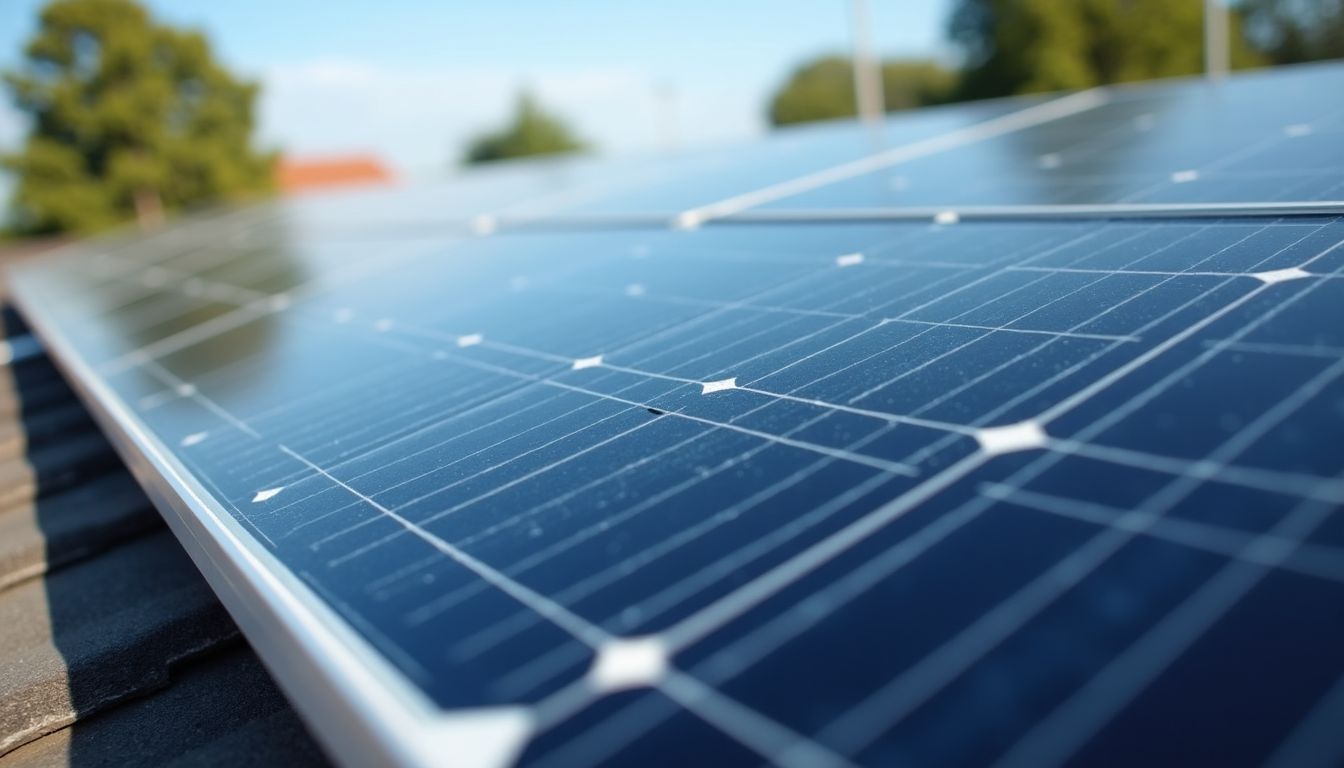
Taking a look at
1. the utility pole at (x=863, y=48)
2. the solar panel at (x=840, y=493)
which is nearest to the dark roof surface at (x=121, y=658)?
the solar panel at (x=840, y=493)

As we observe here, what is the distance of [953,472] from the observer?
239 centimetres

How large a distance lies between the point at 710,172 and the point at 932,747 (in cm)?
1093

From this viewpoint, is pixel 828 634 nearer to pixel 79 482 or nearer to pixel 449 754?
pixel 449 754

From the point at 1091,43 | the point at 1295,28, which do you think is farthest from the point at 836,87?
the point at 1295,28

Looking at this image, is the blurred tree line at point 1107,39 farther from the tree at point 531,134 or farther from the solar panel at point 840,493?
the solar panel at point 840,493

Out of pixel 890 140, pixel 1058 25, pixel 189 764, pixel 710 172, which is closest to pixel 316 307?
pixel 189 764

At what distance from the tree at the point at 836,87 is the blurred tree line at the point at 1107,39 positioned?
14148mm

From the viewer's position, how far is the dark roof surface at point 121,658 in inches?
141

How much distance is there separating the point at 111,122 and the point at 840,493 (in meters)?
45.6

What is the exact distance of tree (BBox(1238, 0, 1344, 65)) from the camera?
175 feet

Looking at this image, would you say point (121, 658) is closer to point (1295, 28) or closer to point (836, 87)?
point (1295, 28)

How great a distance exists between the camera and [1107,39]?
4916cm

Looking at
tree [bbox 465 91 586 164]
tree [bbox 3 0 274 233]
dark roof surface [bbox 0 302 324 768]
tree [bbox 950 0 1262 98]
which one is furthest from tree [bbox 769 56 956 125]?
dark roof surface [bbox 0 302 324 768]

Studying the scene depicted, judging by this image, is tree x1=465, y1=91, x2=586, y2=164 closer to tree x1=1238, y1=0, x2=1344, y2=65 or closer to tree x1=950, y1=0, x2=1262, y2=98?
tree x1=950, y1=0, x2=1262, y2=98
